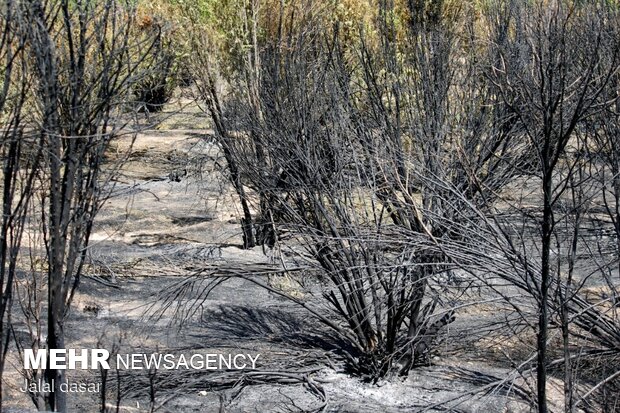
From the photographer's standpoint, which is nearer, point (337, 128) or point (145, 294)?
point (337, 128)

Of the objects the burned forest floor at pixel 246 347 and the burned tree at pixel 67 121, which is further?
the burned forest floor at pixel 246 347

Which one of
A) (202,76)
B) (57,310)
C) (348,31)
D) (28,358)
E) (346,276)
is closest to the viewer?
(57,310)

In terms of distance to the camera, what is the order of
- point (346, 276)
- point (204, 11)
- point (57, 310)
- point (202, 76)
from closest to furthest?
point (57, 310)
point (346, 276)
point (202, 76)
point (204, 11)

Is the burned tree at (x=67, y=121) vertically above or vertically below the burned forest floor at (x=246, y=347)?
above

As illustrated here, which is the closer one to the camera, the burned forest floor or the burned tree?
the burned tree

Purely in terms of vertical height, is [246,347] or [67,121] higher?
[67,121]

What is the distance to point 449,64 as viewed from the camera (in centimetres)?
1109

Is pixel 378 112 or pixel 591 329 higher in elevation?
pixel 378 112

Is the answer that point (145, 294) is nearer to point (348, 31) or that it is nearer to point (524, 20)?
point (524, 20)

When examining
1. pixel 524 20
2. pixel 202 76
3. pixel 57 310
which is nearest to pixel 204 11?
pixel 202 76

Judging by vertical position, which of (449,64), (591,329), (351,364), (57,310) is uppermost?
(449,64)

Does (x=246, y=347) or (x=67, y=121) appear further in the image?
(x=246, y=347)

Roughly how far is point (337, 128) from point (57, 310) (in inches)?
181

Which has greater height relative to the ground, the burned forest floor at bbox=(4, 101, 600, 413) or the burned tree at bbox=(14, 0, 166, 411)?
the burned tree at bbox=(14, 0, 166, 411)
